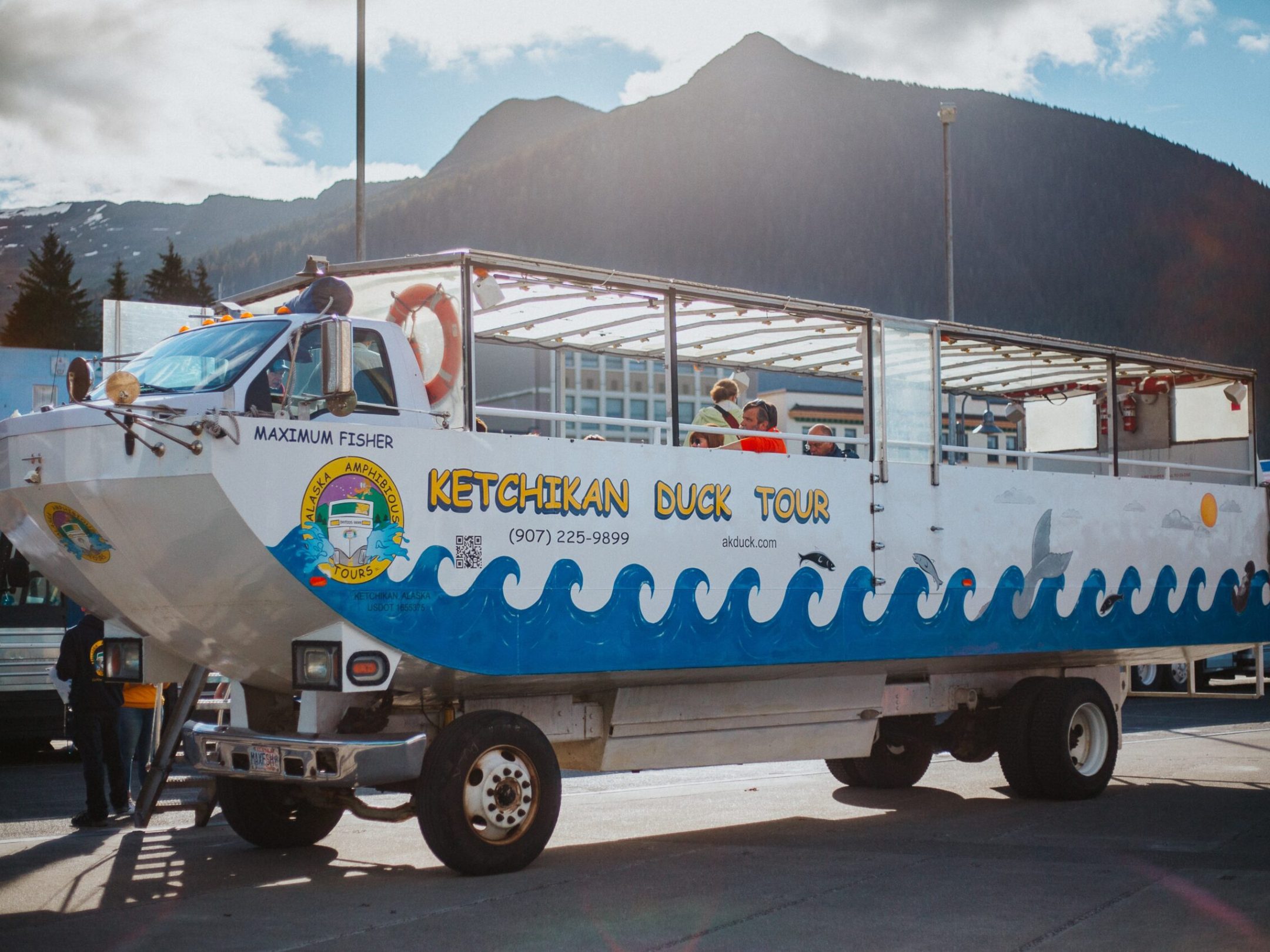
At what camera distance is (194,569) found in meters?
7.61

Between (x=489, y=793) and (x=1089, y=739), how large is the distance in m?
6.13

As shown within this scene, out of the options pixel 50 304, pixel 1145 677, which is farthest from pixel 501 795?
pixel 50 304

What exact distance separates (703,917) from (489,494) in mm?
2601

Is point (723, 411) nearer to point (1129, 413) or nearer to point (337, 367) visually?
point (337, 367)

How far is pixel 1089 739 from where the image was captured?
39.9 feet

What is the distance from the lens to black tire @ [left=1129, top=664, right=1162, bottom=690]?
78.7ft

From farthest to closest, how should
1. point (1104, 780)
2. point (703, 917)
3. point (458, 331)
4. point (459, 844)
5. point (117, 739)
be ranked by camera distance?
point (1104, 780) < point (117, 739) < point (458, 331) < point (459, 844) < point (703, 917)

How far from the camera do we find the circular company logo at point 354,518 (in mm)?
7551

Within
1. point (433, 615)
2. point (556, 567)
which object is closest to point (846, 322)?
point (556, 567)

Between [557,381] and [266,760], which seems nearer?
[266,760]

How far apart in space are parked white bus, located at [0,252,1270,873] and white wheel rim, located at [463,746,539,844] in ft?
0.05

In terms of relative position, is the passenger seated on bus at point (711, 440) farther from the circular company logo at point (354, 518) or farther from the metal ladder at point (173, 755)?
the metal ladder at point (173, 755)

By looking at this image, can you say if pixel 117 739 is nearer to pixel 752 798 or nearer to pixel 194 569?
pixel 194 569

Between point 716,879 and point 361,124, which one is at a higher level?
point 361,124
